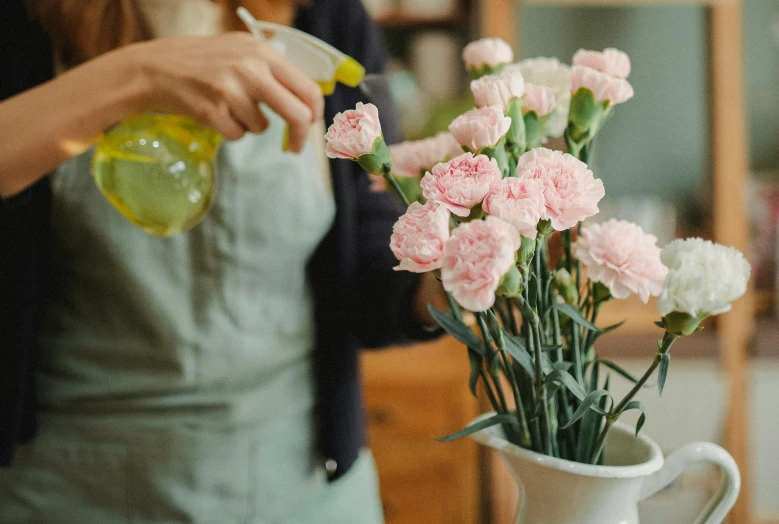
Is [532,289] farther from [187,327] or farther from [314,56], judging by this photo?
[187,327]

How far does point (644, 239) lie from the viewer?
13.6 inches

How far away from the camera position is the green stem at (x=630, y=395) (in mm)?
353

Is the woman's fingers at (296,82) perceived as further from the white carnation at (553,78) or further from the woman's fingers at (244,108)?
the white carnation at (553,78)

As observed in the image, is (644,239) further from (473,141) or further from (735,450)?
(735,450)

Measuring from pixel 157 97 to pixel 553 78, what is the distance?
331mm

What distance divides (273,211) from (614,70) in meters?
0.49

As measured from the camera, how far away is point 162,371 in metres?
0.75

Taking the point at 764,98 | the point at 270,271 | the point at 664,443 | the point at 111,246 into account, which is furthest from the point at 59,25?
the point at 764,98

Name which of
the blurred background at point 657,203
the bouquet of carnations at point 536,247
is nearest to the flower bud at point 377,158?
the bouquet of carnations at point 536,247

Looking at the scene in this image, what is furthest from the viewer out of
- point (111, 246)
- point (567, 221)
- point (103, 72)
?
point (111, 246)

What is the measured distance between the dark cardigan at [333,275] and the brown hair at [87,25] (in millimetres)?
26

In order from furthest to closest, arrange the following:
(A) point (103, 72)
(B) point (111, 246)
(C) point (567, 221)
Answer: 1. (B) point (111, 246)
2. (A) point (103, 72)
3. (C) point (567, 221)

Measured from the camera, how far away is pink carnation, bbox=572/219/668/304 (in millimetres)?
339

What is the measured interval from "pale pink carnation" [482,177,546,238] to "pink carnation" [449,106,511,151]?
3cm
